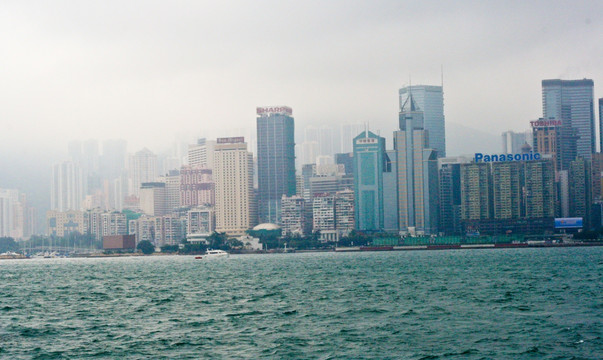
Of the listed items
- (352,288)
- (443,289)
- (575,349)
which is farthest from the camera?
(352,288)

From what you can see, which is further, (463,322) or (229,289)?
(229,289)

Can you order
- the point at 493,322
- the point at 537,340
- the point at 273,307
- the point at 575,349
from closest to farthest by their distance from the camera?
1. the point at 575,349
2. the point at 537,340
3. the point at 493,322
4. the point at 273,307

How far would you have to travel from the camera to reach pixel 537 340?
38.5 metres

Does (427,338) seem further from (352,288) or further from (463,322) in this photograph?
(352,288)

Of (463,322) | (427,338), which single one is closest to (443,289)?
(463,322)

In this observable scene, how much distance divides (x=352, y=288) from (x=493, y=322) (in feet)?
92.2

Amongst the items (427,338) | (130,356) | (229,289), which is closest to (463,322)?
(427,338)

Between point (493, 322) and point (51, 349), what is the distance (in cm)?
2165

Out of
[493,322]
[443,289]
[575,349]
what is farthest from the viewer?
[443,289]

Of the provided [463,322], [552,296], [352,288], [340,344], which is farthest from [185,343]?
[352,288]

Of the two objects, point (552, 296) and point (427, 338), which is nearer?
point (427, 338)

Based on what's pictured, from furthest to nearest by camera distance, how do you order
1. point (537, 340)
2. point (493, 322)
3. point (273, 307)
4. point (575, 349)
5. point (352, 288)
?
point (352, 288), point (273, 307), point (493, 322), point (537, 340), point (575, 349)

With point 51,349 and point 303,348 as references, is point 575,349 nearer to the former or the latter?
point 303,348

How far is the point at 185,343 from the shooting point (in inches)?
1569
